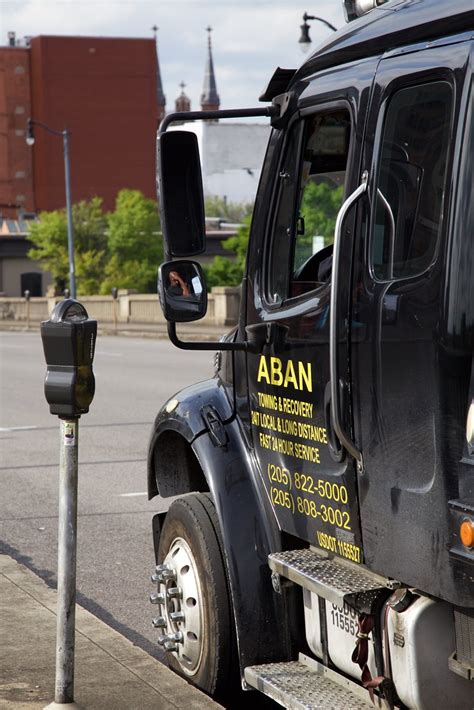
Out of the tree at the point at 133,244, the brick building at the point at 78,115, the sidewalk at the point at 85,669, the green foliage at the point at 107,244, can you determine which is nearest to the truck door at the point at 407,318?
the sidewalk at the point at 85,669

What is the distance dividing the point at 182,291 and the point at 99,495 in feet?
20.5

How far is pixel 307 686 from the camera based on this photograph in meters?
4.01

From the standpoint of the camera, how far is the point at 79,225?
252 ft

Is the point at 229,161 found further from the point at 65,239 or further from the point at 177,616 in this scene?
the point at 177,616

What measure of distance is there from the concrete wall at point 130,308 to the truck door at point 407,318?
92.4 ft

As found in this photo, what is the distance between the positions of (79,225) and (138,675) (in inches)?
2880

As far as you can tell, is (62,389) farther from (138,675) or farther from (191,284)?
(138,675)

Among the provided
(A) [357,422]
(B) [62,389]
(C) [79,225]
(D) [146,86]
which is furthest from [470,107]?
(D) [146,86]

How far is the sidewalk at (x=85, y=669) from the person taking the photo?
4602 mm

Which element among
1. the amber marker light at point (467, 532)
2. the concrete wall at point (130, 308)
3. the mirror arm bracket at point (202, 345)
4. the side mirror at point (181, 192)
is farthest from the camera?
the concrete wall at point (130, 308)

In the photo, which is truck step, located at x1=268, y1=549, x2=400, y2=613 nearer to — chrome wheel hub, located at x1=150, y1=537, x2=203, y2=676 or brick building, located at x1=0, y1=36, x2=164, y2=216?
chrome wheel hub, located at x1=150, y1=537, x2=203, y2=676

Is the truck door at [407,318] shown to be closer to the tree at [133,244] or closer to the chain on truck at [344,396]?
the chain on truck at [344,396]

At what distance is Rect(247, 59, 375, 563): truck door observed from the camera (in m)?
3.89

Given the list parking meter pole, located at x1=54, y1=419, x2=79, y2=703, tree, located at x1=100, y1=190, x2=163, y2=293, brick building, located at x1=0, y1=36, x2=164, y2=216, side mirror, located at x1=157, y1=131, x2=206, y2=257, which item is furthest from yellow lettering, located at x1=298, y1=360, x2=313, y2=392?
brick building, located at x1=0, y1=36, x2=164, y2=216
